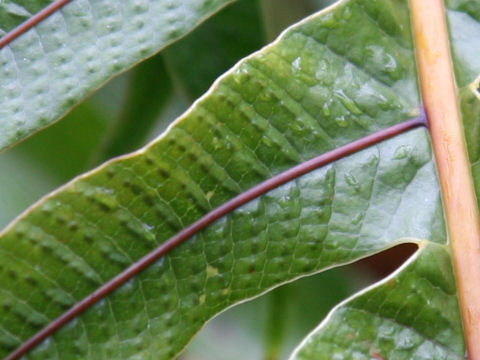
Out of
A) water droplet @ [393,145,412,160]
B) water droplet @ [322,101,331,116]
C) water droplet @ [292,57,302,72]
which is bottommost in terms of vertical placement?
water droplet @ [393,145,412,160]

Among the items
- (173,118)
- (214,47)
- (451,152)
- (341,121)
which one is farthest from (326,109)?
(173,118)

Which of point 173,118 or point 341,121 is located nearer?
point 341,121

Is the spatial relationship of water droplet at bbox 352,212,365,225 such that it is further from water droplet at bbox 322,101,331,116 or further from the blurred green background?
the blurred green background

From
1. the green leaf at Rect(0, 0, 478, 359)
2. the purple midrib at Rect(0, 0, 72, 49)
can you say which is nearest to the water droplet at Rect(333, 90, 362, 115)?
the green leaf at Rect(0, 0, 478, 359)

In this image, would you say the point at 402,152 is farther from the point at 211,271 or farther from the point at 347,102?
the point at 211,271

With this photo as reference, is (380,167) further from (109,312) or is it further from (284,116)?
(109,312)

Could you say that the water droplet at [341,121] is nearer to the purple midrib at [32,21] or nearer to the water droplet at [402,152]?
the water droplet at [402,152]
